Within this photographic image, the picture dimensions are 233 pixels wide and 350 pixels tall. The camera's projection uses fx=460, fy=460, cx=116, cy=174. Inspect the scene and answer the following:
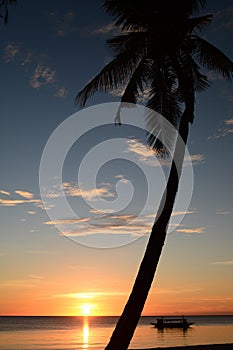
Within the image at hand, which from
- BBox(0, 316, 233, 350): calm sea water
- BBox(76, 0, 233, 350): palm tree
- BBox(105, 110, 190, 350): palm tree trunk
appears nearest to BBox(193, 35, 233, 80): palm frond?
BBox(76, 0, 233, 350): palm tree

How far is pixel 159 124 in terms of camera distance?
13438mm

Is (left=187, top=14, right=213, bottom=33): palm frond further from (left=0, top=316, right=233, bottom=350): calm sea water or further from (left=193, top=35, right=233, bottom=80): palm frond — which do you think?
(left=0, top=316, right=233, bottom=350): calm sea water

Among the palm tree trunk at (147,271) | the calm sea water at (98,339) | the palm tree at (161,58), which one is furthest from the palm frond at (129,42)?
the calm sea water at (98,339)

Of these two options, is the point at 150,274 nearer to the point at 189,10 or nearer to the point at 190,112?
the point at 190,112

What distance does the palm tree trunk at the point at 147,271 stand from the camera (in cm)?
1032

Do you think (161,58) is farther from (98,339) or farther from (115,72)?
(98,339)

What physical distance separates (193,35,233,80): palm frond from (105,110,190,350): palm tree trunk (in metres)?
3.33

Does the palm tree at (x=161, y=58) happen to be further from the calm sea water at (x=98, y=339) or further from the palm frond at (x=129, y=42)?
the calm sea water at (x=98, y=339)

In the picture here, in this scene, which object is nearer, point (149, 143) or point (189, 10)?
point (189, 10)

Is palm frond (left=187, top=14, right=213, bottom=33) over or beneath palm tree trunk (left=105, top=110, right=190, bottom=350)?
over

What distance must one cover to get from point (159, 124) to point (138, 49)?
2217mm

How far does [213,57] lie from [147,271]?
6387 mm

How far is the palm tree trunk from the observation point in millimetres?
10320

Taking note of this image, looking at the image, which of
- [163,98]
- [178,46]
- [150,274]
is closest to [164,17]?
[178,46]
